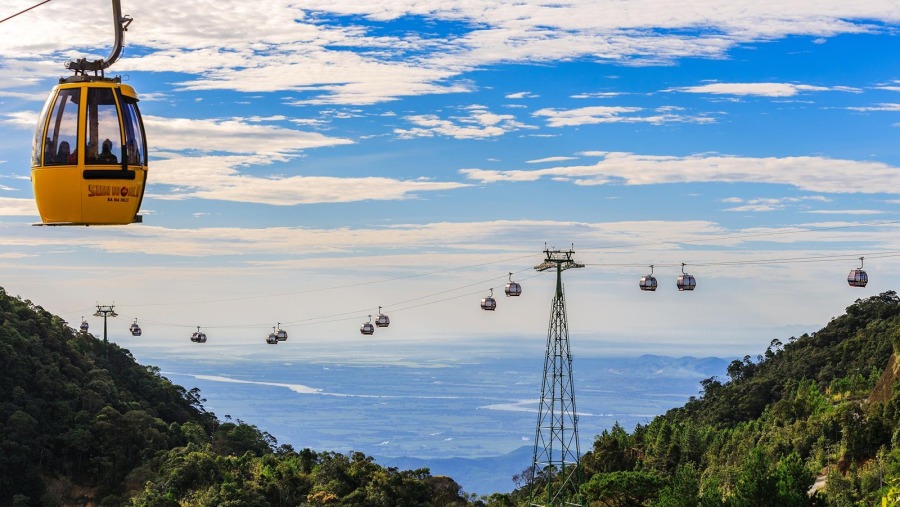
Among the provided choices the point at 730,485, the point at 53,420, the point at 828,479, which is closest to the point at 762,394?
the point at 730,485

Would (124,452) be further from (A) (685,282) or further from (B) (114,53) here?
(B) (114,53)

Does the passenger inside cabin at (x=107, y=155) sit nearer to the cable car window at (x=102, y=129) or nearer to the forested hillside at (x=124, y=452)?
the cable car window at (x=102, y=129)

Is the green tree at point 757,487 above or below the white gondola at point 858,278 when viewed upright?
below

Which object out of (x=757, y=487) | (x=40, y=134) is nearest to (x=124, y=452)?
(x=757, y=487)

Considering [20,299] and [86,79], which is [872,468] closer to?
[86,79]

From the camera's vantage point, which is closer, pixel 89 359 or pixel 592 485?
pixel 592 485

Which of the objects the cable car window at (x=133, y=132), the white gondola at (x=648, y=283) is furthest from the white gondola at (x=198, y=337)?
the cable car window at (x=133, y=132)

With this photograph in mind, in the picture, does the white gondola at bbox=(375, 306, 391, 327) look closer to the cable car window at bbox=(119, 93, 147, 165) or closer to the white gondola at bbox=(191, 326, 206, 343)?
the white gondola at bbox=(191, 326, 206, 343)
